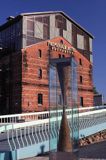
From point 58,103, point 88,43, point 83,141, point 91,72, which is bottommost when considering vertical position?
point 83,141

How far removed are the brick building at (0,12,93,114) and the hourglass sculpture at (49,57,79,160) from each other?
92.5 feet

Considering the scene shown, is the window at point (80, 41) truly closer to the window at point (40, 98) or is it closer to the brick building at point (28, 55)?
the brick building at point (28, 55)

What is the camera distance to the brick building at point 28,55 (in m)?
38.4

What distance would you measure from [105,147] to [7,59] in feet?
91.8

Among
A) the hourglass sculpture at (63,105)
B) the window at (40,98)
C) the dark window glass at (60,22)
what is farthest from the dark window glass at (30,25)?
the hourglass sculpture at (63,105)

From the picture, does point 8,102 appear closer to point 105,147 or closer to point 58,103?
point 105,147

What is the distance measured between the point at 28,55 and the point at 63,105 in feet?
100

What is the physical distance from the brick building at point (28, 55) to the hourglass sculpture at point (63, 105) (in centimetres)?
2820

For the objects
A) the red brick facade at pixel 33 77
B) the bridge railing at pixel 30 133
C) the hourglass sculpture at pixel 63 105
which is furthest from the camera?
the red brick facade at pixel 33 77

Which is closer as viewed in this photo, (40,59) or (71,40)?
(40,59)

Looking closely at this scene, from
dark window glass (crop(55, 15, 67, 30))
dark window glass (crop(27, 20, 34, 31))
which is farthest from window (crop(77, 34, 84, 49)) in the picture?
dark window glass (crop(27, 20, 34, 31))

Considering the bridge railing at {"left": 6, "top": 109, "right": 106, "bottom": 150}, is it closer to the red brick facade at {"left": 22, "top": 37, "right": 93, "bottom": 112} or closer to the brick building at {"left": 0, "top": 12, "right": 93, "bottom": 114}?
the red brick facade at {"left": 22, "top": 37, "right": 93, "bottom": 112}

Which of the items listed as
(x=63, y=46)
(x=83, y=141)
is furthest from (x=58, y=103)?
(x=63, y=46)

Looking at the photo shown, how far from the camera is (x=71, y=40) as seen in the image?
146ft
